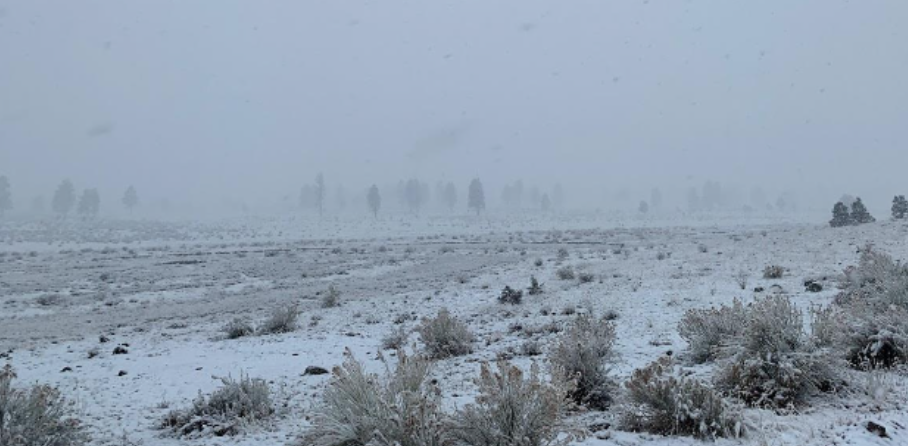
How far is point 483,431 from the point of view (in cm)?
419

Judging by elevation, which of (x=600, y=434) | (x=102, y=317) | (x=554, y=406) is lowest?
(x=102, y=317)

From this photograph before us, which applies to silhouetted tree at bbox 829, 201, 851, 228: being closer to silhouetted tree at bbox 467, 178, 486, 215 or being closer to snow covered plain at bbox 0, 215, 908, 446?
snow covered plain at bbox 0, 215, 908, 446

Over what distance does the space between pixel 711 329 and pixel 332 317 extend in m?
9.56

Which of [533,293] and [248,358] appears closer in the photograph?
[248,358]

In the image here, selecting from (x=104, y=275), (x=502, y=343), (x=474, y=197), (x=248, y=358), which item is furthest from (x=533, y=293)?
(x=474, y=197)

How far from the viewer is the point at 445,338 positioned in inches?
369

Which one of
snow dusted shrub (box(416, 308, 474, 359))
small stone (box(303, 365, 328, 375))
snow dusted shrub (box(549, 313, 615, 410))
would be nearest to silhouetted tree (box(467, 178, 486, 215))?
snow dusted shrub (box(416, 308, 474, 359))

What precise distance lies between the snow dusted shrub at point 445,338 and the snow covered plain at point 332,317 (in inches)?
11.0

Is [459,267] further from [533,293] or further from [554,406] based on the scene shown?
[554,406]

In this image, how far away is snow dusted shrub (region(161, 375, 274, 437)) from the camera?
19.4 ft

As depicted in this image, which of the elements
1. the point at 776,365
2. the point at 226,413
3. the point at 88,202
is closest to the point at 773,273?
the point at 776,365

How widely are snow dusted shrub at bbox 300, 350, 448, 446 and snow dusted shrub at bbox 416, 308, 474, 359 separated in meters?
4.21

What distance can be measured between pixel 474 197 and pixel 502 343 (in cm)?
9394

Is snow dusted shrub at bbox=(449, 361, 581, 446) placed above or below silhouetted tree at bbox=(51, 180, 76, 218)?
below
